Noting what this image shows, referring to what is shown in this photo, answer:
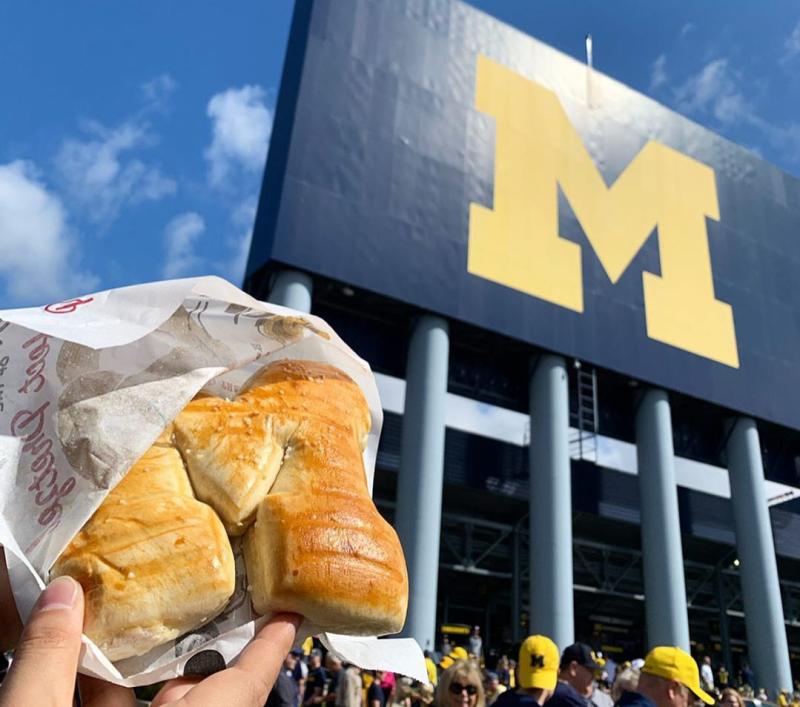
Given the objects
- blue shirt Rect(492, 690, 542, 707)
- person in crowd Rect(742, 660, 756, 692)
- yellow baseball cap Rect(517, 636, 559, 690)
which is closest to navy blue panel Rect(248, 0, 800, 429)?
person in crowd Rect(742, 660, 756, 692)

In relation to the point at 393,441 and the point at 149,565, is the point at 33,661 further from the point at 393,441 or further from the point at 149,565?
the point at 393,441

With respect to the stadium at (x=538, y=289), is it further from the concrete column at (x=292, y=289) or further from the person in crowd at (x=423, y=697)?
the person in crowd at (x=423, y=697)

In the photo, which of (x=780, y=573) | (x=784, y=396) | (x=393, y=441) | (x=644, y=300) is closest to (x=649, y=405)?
(x=644, y=300)

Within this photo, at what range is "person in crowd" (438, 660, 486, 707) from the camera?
4.16 m

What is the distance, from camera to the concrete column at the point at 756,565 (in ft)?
49.8

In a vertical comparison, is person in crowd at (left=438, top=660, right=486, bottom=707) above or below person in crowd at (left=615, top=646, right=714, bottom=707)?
below

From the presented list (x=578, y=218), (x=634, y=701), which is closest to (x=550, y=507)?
(x=578, y=218)

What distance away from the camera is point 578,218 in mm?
16906

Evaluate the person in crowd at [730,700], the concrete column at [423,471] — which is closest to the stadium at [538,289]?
the concrete column at [423,471]

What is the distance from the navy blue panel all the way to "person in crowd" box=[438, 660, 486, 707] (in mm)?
9475

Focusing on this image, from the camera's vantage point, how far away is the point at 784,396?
731 inches

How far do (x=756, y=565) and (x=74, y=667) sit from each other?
708 inches

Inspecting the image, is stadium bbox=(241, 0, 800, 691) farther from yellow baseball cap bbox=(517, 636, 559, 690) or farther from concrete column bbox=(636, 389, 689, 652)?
yellow baseball cap bbox=(517, 636, 559, 690)

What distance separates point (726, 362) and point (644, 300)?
9.73 ft
